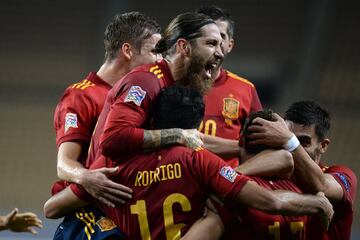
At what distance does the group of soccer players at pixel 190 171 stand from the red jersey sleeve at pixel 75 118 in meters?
0.16

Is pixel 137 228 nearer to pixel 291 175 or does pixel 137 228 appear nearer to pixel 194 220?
pixel 194 220

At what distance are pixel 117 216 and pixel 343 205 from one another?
3.54ft

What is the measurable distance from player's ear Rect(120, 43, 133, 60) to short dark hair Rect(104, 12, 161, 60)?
27 millimetres

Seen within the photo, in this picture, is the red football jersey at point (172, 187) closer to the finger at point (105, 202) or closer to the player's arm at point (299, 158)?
the finger at point (105, 202)

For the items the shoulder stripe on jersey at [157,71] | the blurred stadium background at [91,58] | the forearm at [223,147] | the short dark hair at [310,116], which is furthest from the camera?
the blurred stadium background at [91,58]

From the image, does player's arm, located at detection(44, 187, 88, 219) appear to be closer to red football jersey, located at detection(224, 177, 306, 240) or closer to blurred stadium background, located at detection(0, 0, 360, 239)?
red football jersey, located at detection(224, 177, 306, 240)

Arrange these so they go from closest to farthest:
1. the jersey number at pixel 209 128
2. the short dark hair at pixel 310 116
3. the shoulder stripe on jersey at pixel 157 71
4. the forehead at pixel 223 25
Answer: the shoulder stripe on jersey at pixel 157 71
the short dark hair at pixel 310 116
the jersey number at pixel 209 128
the forehead at pixel 223 25

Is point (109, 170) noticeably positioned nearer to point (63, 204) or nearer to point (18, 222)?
point (63, 204)

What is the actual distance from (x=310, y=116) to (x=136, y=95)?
37.9 inches

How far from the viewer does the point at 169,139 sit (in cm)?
372

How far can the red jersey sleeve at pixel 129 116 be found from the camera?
12.2 feet

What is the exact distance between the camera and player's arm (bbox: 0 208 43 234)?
422 centimetres

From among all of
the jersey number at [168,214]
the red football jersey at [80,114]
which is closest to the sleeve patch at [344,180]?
the jersey number at [168,214]

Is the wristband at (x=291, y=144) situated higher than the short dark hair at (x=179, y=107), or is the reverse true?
the short dark hair at (x=179, y=107)
